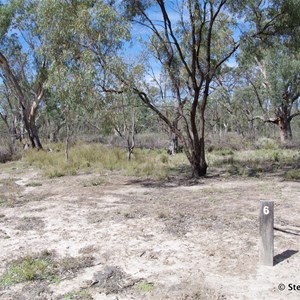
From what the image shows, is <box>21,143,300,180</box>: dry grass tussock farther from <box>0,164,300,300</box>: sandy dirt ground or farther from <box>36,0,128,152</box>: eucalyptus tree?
<box>36,0,128,152</box>: eucalyptus tree

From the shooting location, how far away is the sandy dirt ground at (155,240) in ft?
13.5

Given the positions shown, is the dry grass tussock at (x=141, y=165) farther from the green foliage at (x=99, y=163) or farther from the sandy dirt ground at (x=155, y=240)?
the sandy dirt ground at (x=155, y=240)

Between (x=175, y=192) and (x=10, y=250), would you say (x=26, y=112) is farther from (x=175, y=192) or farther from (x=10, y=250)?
(x=10, y=250)

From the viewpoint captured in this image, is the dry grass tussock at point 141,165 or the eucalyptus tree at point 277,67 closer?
the eucalyptus tree at point 277,67

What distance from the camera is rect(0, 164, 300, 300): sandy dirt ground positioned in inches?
163

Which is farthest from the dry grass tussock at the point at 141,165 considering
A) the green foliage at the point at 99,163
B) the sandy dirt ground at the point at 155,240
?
the sandy dirt ground at the point at 155,240

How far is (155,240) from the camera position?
18.6 feet

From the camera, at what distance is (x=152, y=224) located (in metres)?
6.50

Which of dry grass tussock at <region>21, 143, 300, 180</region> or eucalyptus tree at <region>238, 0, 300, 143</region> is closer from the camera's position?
eucalyptus tree at <region>238, 0, 300, 143</region>

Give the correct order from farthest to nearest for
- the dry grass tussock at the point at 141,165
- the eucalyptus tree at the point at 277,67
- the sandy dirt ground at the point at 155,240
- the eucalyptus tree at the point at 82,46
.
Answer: the dry grass tussock at the point at 141,165
the eucalyptus tree at the point at 277,67
the eucalyptus tree at the point at 82,46
the sandy dirt ground at the point at 155,240

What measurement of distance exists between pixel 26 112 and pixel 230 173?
13.5 m

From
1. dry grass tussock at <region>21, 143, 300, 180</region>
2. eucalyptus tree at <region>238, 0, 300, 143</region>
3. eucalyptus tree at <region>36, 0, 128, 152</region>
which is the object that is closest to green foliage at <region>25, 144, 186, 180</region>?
dry grass tussock at <region>21, 143, 300, 180</region>

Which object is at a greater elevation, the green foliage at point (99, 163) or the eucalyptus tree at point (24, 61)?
the eucalyptus tree at point (24, 61)

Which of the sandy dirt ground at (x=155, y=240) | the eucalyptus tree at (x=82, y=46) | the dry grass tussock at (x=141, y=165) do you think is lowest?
the sandy dirt ground at (x=155, y=240)
